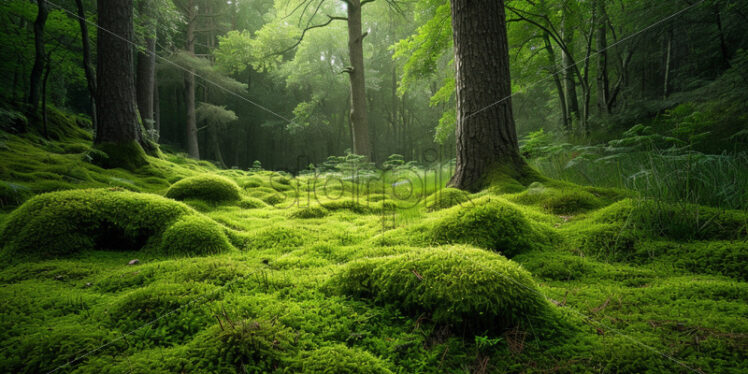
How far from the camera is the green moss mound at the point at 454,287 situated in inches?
50.8

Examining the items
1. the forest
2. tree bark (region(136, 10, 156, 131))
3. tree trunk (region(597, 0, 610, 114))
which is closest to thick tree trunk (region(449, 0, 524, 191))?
the forest

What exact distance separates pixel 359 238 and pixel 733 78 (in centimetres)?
807

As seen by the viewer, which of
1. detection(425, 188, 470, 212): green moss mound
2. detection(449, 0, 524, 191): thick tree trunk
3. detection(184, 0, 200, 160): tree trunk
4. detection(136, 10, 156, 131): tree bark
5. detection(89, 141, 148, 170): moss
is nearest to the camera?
detection(425, 188, 470, 212): green moss mound

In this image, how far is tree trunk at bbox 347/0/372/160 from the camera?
30.2 feet

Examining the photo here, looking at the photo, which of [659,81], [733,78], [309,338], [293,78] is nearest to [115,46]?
[309,338]

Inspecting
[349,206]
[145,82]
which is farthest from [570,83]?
[145,82]

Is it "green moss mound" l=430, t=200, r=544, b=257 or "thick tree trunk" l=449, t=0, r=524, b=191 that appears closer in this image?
"green moss mound" l=430, t=200, r=544, b=257

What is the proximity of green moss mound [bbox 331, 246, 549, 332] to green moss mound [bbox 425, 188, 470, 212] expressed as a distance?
1.50m

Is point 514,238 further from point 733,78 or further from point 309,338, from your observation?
point 733,78

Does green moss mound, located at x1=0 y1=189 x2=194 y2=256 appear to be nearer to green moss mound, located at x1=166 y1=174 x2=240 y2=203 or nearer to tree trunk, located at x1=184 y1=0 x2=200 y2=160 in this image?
green moss mound, located at x1=166 y1=174 x2=240 y2=203

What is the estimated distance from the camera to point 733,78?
18.7 ft

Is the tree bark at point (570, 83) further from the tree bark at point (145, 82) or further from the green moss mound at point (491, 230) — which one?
the tree bark at point (145, 82)

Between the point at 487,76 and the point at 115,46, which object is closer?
the point at 487,76

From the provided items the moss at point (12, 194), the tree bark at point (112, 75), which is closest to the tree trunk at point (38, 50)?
the tree bark at point (112, 75)
